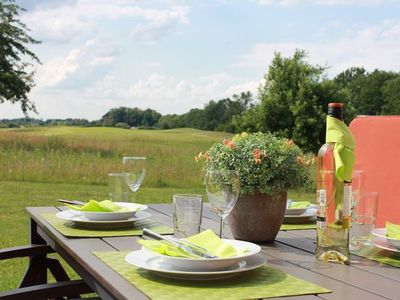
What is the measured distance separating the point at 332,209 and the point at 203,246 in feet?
1.29

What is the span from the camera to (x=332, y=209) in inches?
65.0

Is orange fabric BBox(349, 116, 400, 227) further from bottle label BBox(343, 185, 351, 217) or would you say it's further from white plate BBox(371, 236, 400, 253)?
bottle label BBox(343, 185, 351, 217)

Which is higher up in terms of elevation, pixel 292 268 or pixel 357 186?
pixel 357 186

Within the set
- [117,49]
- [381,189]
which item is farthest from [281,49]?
[381,189]

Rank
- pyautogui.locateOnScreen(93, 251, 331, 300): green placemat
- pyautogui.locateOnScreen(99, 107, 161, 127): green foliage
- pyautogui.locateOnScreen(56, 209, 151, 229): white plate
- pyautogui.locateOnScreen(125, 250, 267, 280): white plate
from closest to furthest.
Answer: pyautogui.locateOnScreen(93, 251, 331, 300): green placemat < pyautogui.locateOnScreen(125, 250, 267, 280): white plate < pyautogui.locateOnScreen(56, 209, 151, 229): white plate < pyautogui.locateOnScreen(99, 107, 161, 127): green foliage

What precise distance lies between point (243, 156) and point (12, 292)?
0.84m

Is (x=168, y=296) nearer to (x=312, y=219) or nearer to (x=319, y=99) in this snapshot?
(x=312, y=219)

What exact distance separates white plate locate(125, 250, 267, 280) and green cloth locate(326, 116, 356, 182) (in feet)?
1.18

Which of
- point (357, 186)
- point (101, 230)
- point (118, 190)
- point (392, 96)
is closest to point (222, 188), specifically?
point (357, 186)

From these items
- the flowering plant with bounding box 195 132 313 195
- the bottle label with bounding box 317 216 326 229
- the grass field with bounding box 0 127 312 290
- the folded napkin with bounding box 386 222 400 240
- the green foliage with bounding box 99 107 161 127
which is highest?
the green foliage with bounding box 99 107 161 127

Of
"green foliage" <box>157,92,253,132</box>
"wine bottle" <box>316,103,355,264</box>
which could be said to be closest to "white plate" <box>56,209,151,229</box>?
"wine bottle" <box>316,103,355,264</box>

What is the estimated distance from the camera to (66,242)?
187 cm

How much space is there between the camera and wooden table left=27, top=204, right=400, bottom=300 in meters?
1.30

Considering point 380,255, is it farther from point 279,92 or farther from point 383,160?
point 279,92
